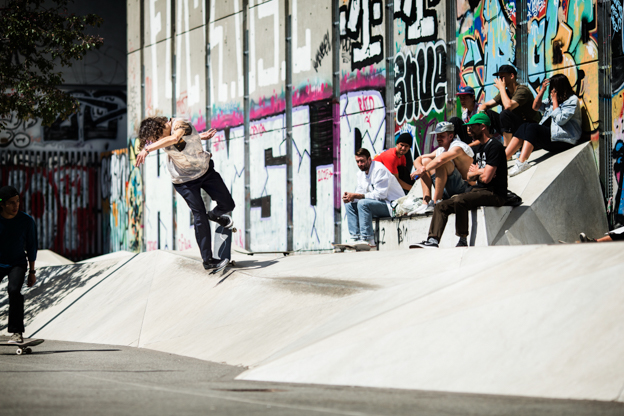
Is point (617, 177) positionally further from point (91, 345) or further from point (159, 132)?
point (91, 345)

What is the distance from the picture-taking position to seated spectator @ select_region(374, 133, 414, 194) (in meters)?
11.1

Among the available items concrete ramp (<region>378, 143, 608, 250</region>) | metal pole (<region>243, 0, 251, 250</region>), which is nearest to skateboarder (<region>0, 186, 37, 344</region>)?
concrete ramp (<region>378, 143, 608, 250</region>)

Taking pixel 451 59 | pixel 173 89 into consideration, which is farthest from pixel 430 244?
pixel 173 89

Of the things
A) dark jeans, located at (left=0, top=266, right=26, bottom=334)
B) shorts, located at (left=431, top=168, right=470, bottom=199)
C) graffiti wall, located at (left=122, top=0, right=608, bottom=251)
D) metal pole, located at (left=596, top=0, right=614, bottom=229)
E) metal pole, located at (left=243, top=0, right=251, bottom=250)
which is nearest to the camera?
dark jeans, located at (left=0, top=266, right=26, bottom=334)

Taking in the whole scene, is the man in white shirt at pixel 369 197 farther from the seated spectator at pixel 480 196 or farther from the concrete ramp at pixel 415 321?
the seated spectator at pixel 480 196

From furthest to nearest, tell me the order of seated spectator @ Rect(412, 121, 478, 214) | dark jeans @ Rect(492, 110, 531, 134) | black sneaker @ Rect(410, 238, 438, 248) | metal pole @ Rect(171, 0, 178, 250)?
metal pole @ Rect(171, 0, 178, 250) < dark jeans @ Rect(492, 110, 531, 134) < seated spectator @ Rect(412, 121, 478, 214) < black sneaker @ Rect(410, 238, 438, 248)

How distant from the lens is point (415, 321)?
5164 millimetres

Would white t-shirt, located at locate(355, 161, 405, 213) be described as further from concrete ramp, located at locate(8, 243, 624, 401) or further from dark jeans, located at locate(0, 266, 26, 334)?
dark jeans, located at locate(0, 266, 26, 334)

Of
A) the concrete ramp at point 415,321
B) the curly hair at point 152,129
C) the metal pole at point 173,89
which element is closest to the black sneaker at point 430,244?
the concrete ramp at point 415,321

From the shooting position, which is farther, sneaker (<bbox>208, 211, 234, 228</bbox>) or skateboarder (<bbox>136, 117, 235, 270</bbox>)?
sneaker (<bbox>208, 211, 234, 228</bbox>)

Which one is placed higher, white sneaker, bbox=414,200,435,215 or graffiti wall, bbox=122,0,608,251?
graffiti wall, bbox=122,0,608,251

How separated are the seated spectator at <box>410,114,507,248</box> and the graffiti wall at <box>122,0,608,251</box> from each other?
2.24 meters

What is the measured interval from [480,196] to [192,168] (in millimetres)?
3127

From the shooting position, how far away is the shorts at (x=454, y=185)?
29.3ft
